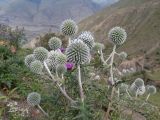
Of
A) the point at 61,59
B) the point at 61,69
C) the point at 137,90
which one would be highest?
the point at 61,59

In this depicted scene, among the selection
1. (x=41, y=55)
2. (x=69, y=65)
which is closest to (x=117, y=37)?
(x=69, y=65)

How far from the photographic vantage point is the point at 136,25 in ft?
534

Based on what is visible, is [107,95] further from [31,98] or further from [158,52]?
[158,52]

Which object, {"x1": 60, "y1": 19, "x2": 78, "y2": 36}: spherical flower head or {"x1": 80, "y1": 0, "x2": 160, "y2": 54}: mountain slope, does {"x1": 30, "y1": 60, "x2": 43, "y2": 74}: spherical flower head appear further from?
{"x1": 80, "y1": 0, "x2": 160, "y2": 54}: mountain slope

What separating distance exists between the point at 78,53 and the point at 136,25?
159346 mm

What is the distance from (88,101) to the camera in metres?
5.19

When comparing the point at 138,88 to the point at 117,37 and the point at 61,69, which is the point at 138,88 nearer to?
the point at 117,37

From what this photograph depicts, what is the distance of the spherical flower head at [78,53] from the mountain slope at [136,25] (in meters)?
123

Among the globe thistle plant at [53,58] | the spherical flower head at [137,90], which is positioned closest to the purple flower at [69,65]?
the globe thistle plant at [53,58]

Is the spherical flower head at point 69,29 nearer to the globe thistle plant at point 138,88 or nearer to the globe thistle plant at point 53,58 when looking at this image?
the globe thistle plant at point 53,58

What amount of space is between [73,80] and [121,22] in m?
168

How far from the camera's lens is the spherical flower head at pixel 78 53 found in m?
5.14

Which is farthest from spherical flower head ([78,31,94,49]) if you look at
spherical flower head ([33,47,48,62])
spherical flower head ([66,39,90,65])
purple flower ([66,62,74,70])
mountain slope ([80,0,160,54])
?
mountain slope ([80,0,160,54])

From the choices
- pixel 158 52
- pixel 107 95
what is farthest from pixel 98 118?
pixel 158 52
